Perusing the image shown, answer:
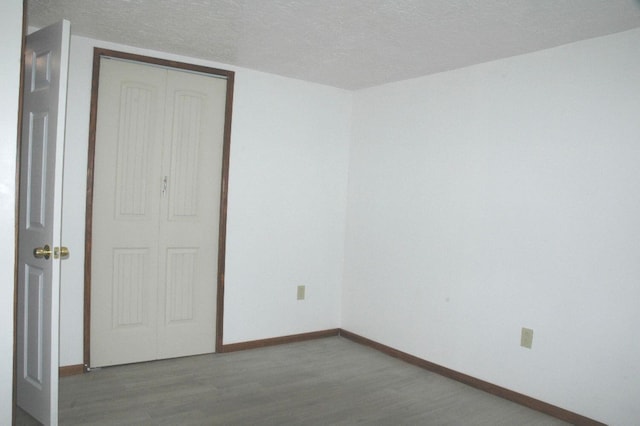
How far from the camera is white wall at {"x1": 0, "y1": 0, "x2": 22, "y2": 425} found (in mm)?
1947

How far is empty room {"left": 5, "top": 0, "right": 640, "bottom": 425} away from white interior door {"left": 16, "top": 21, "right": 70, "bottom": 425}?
2cm

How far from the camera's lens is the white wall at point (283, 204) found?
12.3ft

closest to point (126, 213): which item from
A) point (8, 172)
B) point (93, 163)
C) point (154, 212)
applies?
point (154, 212)

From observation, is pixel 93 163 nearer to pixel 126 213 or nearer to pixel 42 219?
pixel 126 213

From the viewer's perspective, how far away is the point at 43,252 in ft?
7.37

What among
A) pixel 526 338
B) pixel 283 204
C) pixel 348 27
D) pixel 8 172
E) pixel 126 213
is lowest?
pixel 526 338

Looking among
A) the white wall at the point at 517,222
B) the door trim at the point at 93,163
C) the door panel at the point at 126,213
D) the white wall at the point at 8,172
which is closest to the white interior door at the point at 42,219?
the white wall at the point at 8,172

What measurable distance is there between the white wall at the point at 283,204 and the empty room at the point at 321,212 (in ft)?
0.06

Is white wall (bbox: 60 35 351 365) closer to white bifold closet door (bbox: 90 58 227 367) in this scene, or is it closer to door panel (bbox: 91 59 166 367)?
white bifold closet door (bbox: 90 58 227 367)

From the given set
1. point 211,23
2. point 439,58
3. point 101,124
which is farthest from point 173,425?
point 439,58

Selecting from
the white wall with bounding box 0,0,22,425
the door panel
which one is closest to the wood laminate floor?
the door panel

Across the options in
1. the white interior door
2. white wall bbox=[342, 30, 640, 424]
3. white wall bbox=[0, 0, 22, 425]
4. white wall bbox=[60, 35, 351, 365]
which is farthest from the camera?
white wall bbox=[60, 35, 351, 365]

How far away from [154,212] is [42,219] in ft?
3.67

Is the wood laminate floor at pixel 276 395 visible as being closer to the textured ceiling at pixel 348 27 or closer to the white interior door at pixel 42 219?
the white interior door at pixel 42 219
